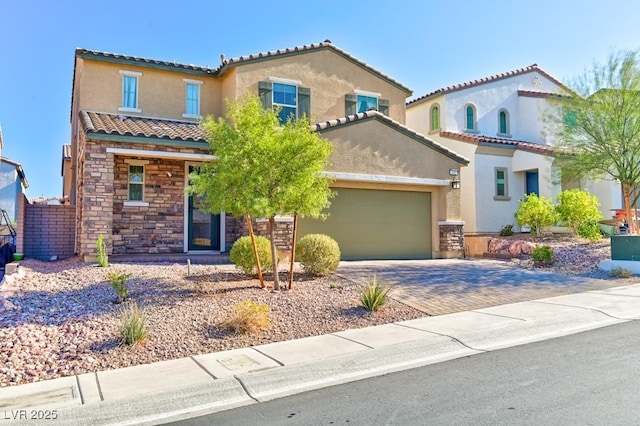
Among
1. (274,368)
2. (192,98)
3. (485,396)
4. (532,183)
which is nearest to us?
(485,396)

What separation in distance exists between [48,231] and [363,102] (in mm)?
12399

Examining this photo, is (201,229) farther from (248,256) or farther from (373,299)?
(373,299)

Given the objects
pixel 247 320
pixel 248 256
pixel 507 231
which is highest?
pixel 507 231

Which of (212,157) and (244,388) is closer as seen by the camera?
(244,388)

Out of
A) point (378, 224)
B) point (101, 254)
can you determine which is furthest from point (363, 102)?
point (101, 254)

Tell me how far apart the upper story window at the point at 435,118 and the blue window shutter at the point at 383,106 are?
4829mm

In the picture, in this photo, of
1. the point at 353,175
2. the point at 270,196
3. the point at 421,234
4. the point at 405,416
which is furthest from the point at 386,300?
the point at 421,234

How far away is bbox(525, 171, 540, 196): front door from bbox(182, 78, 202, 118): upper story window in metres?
15.5

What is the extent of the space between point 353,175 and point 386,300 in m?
6.78

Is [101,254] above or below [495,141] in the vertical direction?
below

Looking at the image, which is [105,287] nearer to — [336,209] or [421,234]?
[336,209]

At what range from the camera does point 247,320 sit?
773 centimetres

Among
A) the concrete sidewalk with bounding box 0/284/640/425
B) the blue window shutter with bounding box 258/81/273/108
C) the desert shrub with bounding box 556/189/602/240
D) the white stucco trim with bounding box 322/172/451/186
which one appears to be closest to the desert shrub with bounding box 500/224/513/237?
the desert shrub with bounding box 556/189/602/240

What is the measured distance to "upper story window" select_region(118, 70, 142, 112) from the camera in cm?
1689
